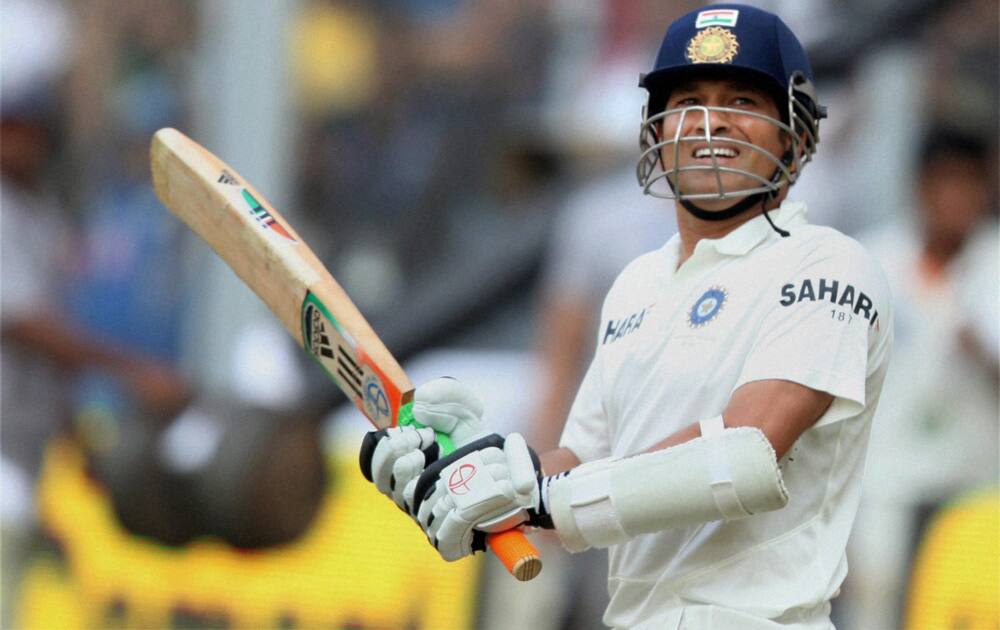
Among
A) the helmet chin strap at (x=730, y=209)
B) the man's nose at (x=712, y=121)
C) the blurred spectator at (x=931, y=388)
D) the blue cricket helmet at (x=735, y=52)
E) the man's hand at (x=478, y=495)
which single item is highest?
the blue cricket helmet at (x=735, y=52)

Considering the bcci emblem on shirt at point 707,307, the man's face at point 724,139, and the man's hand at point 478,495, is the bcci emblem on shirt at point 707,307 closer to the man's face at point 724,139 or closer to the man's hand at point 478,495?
the man's face at point 724,139

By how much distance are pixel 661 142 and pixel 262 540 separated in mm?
3419

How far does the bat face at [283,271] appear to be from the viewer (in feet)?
10.1

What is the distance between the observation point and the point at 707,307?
2834 millimetres

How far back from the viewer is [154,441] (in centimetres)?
635

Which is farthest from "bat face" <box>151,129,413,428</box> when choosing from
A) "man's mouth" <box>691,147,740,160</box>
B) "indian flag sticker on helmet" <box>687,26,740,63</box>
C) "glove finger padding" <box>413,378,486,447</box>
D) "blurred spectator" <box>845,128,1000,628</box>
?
"blurred spectator" <box>845,128,1000,628</box>

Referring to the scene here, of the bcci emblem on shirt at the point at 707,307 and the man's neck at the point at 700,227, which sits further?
the man's neck at the point at 700,227

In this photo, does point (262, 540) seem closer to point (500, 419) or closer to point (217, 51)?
point (500, 419)

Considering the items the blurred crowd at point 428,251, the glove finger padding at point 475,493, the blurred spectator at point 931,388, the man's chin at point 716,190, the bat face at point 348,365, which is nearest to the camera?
the glove finger padding at point 475,493

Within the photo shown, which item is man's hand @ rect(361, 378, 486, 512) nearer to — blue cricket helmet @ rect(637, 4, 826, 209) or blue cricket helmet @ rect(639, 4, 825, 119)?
blue cricket helmet @ rect(637, 4, 826, 209)

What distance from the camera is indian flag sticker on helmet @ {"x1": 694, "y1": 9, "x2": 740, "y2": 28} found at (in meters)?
2.96

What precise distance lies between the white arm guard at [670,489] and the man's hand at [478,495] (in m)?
0.05

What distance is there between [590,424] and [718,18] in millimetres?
724

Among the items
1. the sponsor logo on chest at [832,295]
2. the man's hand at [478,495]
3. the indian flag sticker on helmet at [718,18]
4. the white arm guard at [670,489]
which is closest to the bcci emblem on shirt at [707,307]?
the sponsor logo on chest at [832,295]
